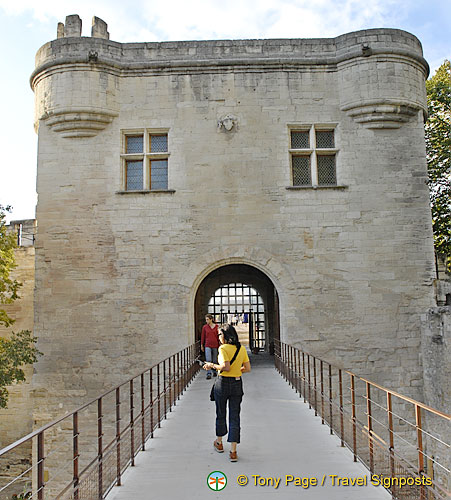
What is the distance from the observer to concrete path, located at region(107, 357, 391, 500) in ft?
13.9

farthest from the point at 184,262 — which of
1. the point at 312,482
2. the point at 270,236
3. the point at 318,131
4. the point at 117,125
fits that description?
the point at 312,482

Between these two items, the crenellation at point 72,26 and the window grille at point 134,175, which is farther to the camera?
the crenellation at point 72,26

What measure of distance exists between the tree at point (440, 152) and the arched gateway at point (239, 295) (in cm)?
545

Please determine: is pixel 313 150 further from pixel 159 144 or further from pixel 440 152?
pixel 440 152

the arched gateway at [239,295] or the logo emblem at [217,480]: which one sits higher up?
the arched gateway at [239,295]

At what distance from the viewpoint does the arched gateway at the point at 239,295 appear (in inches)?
598

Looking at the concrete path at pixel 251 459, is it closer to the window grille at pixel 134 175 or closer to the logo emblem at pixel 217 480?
the logo emblem at pixel 217 480

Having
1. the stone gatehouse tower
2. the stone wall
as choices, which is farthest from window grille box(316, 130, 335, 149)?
the stone wall

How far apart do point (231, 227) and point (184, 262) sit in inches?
53.1

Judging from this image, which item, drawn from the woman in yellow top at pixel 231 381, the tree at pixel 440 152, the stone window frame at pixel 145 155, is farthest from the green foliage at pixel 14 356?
the tree at pixel 440 152

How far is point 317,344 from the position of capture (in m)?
11.2

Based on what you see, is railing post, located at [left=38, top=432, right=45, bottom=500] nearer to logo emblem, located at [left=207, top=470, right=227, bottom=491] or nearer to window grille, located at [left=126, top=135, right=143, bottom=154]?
logo emblem, located at [left=207, top=470, right=227, bottom=491]

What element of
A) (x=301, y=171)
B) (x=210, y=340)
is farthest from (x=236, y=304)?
(x=210, y=340)

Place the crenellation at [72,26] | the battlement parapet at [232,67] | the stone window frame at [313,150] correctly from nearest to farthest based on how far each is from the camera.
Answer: the battlement parapet at [232,67] → the stone window frame at [313,150] → the crenellation at [72,26]
